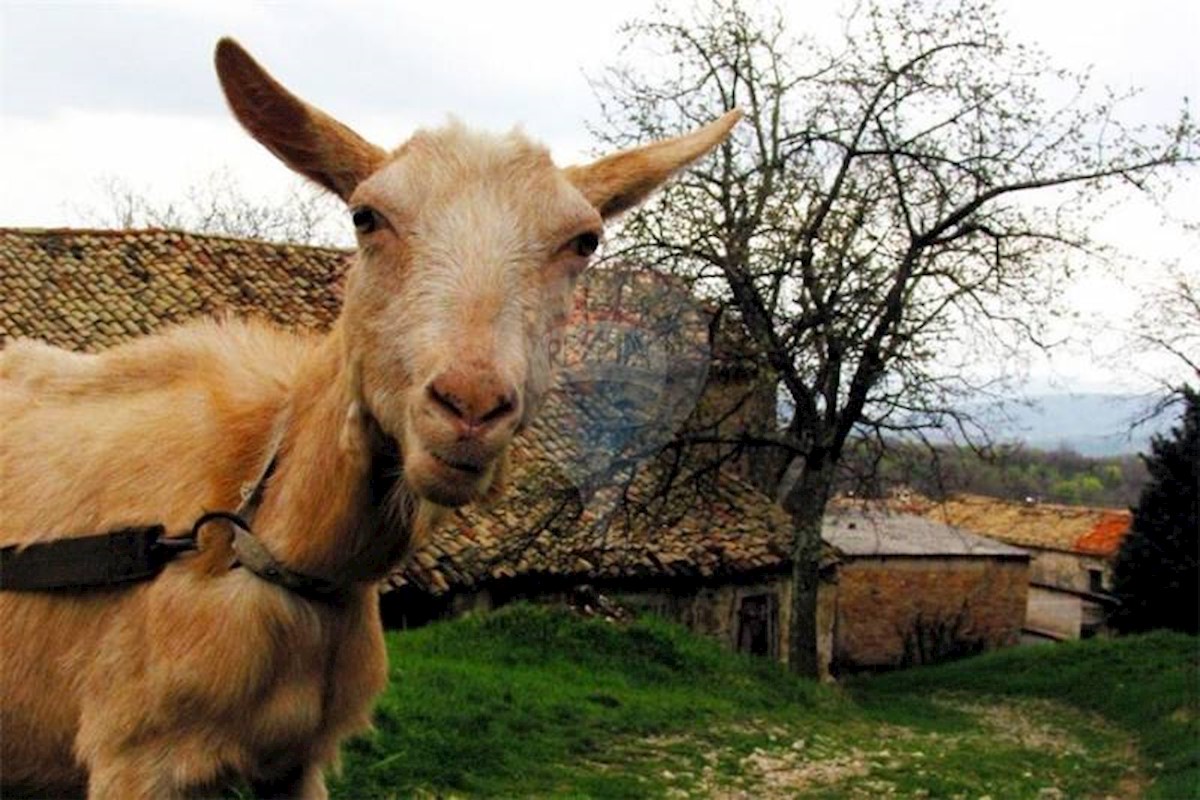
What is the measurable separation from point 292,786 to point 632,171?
1.80 m

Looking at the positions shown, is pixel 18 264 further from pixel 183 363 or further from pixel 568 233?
pixel 568 233

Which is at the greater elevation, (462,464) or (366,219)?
(366,219)

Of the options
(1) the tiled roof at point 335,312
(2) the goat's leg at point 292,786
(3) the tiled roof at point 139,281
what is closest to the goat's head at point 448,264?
(2) the goat's leg at point 292,786

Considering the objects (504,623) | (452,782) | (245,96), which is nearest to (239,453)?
(245,96)

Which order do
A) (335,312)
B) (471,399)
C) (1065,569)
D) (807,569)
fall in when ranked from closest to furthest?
(471,399), (335,312), (807,569), (1065,569)

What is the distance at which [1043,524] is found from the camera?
45.8 m

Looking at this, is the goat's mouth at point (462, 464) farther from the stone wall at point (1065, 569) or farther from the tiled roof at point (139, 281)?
the stone wall at point (1065, 569)

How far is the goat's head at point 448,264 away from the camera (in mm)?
2682

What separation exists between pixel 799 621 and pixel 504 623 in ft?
24.2

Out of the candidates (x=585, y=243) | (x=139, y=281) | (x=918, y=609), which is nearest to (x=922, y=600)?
(x=918, y=609)

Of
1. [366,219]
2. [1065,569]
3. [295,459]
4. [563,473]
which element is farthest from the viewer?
[1065,569]

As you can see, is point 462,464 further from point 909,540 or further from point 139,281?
point 909,540

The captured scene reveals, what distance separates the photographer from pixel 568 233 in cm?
308

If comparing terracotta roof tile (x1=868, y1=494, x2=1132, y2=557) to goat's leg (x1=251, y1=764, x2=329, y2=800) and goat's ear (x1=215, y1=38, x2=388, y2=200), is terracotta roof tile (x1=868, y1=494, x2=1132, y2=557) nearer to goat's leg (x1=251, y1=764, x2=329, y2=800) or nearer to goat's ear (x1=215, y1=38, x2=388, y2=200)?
goat's leg (x1=251, y1=764, x2=329, y2=800)
